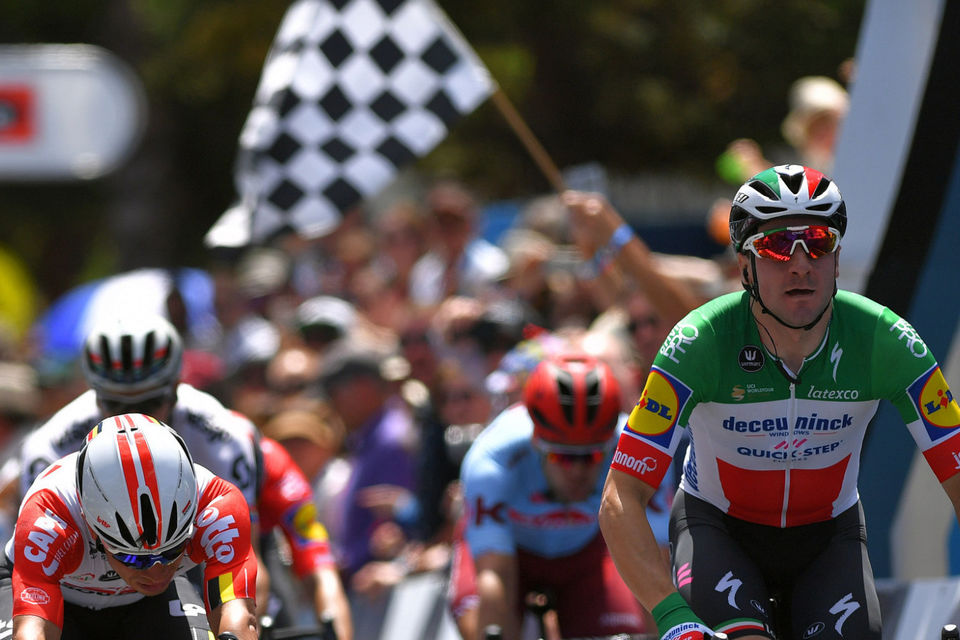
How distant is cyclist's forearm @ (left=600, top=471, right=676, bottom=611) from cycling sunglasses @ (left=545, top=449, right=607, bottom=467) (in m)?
2.06

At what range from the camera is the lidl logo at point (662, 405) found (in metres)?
5.02

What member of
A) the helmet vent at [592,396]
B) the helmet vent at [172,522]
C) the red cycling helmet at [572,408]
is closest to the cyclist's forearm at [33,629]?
the helmet vent at [172,522]

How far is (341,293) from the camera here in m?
14.9

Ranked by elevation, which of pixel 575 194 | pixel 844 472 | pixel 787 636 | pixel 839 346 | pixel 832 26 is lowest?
pixel 787 636

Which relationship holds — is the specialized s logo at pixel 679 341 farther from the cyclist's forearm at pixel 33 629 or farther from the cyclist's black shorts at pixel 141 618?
the cyclist's forearm at pixel 33 629

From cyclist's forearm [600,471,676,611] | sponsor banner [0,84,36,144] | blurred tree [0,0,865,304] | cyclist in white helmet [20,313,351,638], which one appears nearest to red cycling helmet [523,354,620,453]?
cyclist in white helmet [20,313,351,638]

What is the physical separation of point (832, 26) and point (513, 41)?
367 cm

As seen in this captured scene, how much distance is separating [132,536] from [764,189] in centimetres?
241

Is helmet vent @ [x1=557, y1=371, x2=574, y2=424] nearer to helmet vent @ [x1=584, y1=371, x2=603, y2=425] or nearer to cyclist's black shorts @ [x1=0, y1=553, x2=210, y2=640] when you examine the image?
helmet vent @ [x1=584, y1=371, x2=603, y2=425]

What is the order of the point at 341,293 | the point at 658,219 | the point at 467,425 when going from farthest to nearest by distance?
the point at 658,219, the point at 341,293, the point at 467,425

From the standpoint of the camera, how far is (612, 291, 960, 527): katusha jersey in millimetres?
5031

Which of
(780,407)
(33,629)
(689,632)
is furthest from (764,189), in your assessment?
(33,629)

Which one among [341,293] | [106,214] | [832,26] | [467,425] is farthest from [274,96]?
[106,214]

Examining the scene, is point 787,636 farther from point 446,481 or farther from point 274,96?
point 274,96
